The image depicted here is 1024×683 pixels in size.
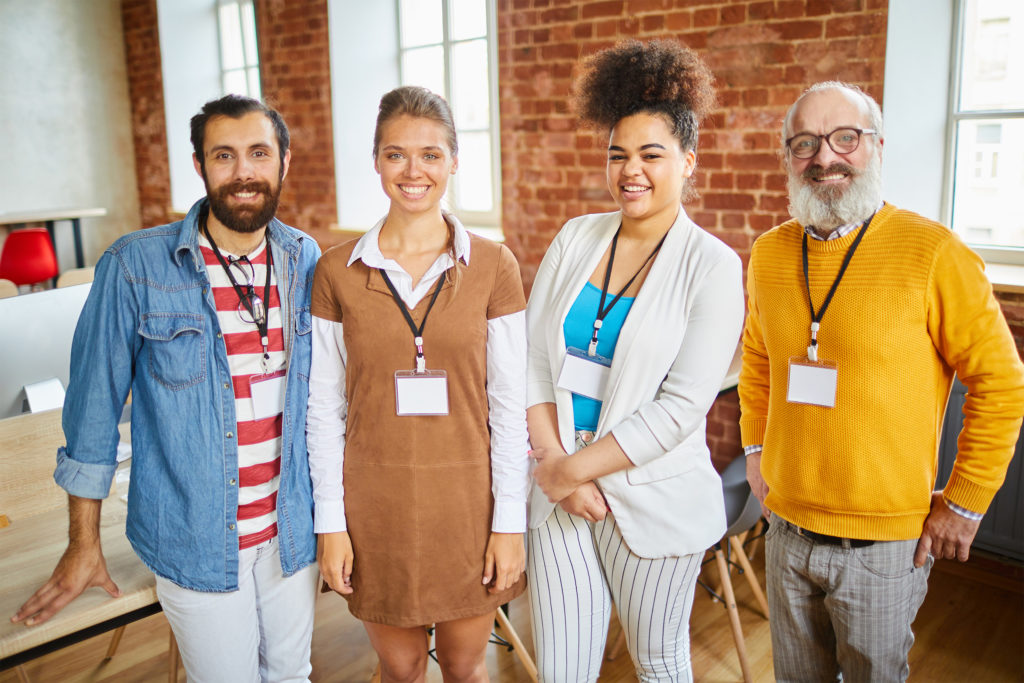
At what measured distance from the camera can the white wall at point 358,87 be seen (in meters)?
5.18

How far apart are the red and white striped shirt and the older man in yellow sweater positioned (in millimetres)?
1041

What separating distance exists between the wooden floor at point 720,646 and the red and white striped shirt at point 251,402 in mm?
1247

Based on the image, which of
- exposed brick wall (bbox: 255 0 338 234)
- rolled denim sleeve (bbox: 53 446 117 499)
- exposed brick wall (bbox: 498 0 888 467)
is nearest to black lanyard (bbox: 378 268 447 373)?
rolled denim sleeve (bbox: 53 446 117 499)

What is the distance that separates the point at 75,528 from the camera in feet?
5.30

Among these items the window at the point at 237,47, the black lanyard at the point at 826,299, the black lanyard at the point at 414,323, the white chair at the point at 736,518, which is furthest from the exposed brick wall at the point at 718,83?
the window at the point at 237,47

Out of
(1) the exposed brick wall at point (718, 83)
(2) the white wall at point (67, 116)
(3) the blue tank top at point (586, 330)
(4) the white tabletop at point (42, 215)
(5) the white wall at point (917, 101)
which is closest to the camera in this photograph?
(3) the blue tank top at point (586, 330)

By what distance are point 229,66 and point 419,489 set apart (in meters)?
Answer: 6.20

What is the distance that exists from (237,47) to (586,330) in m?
6.09

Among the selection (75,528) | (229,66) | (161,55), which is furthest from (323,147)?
(75,528)

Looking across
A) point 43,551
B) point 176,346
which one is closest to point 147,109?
point 43,551

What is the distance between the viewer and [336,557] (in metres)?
1.65

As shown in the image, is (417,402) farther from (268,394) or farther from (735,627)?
(735,627)

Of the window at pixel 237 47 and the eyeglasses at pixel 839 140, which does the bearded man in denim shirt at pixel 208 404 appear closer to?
the eyeglasses at pixel 839 140

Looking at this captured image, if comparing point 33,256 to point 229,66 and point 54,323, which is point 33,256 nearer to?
point 229,66
